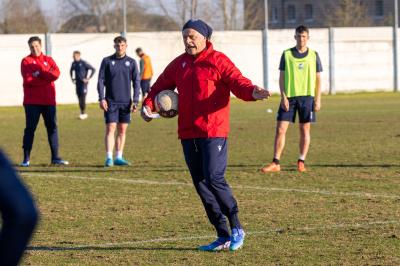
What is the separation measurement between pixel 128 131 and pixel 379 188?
1237 cm

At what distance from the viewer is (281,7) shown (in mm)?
71125

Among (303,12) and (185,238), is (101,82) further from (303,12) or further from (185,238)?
(303,12)

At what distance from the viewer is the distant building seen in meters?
58.6

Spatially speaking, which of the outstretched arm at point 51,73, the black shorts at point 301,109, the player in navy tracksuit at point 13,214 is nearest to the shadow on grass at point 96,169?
the outstretched arm at point 51,73

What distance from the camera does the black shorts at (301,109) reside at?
550 inches

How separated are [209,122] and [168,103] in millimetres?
419

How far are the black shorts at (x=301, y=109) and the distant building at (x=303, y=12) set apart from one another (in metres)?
43.3

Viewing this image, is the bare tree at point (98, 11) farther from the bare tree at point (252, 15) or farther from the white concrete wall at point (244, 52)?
the white concrete wall at point (244, 52)

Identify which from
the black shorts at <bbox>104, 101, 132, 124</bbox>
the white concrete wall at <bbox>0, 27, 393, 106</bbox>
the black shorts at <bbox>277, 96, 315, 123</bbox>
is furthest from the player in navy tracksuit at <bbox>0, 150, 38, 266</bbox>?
the white concrete wall at <bbox>0, 27, 393, 106</bbox>

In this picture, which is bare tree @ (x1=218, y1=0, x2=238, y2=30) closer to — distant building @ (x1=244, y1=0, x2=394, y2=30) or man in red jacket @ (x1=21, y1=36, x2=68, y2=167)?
distant building @ (x1=244, y1=0, x2=394, y2=30)

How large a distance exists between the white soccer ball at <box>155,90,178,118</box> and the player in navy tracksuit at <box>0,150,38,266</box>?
18.0 feet

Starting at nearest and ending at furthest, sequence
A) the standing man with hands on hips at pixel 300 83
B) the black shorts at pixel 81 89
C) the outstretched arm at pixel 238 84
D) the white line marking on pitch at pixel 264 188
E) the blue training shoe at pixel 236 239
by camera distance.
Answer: the outstretched arm at pixel 238 84 → the blue training shoe at pixel 236 239 → the white line marking on pitch at pixel 264 188 → the standing man with hands on hips at pixel 300 83 → the black shorts at pixel 81 89

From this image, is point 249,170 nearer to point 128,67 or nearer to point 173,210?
point 128,67

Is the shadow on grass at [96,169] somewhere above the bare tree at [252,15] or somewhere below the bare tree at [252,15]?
below
